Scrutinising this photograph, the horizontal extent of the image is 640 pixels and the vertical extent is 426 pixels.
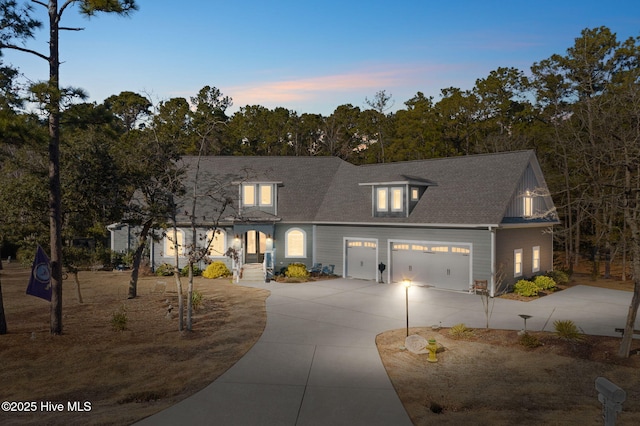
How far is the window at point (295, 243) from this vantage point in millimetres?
29344

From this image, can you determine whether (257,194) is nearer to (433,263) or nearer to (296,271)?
(296,271)

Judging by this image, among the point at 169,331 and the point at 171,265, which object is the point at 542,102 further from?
the point at 169,331

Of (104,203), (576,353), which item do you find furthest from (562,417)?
(104,203)

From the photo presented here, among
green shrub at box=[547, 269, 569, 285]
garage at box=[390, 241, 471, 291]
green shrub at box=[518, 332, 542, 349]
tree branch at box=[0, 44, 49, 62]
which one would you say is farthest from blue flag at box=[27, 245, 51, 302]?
green shrub at box=[547, 269, 569, 285]

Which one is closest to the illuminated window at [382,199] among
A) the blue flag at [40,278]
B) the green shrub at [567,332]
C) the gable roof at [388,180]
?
the gable roof at [388,180]

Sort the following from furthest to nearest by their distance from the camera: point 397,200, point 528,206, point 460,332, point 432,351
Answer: point 397,200
point 528,206
point 460,332
point 432,351

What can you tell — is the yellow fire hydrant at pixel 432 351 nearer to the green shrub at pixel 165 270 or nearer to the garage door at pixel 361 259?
the garage door at pixel 361 259

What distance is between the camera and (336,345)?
45.0 ft

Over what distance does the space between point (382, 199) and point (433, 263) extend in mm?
5114

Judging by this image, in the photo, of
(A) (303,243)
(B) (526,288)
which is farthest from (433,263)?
(A) (303,243)

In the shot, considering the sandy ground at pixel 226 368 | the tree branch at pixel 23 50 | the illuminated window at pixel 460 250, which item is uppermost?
the tree branch at pixel 23 50

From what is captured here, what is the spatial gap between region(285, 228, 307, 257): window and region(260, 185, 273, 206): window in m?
2.65

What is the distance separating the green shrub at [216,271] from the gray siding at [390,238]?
6234 millimetres

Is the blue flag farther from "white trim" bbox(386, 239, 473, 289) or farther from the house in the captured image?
"white trim" bbox(386, 239, 473, 289)
